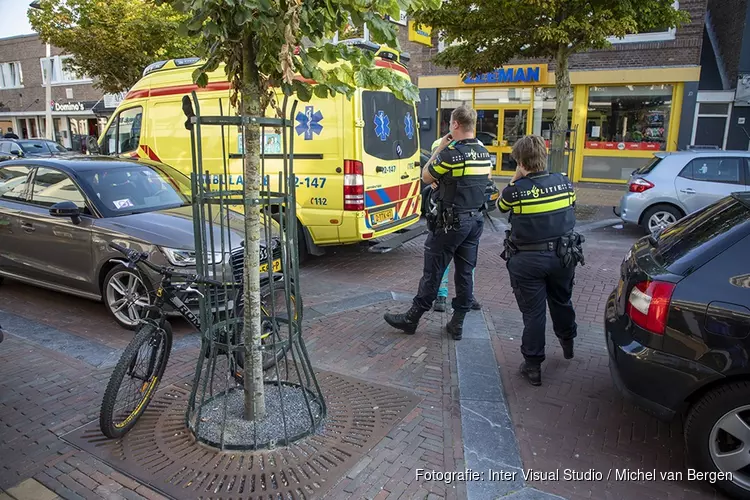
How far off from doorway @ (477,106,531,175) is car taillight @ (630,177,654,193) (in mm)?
8206

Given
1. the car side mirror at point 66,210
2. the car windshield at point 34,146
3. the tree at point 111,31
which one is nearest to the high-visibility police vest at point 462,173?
the car side mirror at point 66,210

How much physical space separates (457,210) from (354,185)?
232 centimetres

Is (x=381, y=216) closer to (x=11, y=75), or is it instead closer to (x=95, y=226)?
(x=95, y=226)

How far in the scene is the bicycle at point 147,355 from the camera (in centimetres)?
314

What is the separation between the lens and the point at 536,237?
377 cm

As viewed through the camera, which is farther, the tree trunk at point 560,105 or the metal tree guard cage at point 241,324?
the tree trunk at point 560,105

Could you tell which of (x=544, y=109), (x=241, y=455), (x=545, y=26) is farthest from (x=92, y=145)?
(x=544, y=109)

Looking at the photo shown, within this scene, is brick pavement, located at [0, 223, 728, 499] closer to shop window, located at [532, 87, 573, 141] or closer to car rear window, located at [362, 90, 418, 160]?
car rear window, located at [362, 90, 418, 160]

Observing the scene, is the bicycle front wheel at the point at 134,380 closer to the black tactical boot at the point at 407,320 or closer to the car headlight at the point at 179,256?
the car headlight at the point at 179,256

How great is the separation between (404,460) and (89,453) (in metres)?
1.83

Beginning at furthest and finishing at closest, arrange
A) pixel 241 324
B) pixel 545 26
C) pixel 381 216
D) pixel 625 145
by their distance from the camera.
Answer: pixel 625 145
pixel 545 26
pixel 381 216
pixel 241 324

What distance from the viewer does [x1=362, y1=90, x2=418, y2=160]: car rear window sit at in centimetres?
679

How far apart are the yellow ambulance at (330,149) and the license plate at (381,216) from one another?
1 cm

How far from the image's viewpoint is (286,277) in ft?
10.2
